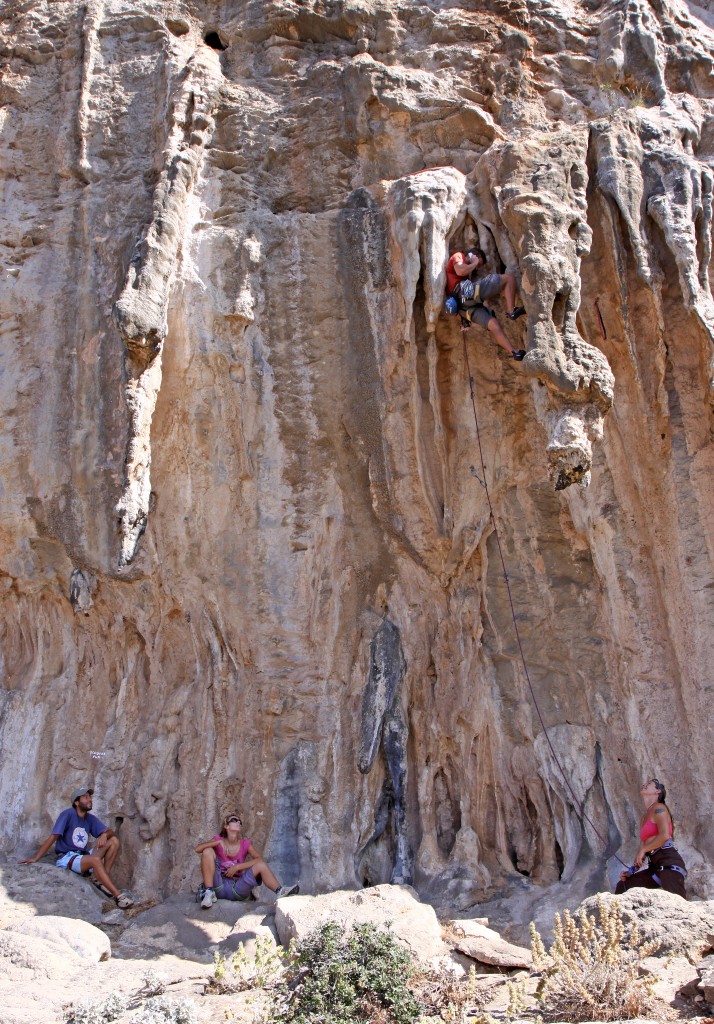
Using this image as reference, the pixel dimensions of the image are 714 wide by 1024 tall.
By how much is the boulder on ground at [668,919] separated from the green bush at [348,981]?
3.98 feet

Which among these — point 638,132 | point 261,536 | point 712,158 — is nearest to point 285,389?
point 261,536

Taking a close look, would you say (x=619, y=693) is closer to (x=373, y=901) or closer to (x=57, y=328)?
(x=373, y=901)

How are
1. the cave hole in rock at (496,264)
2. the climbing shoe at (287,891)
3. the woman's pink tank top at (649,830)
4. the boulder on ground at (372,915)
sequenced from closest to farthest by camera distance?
the boulder on ground at (372,915) < the woman's pink tank top at (649,830) < the climbing shoe at (287,891) < the cave hole in rock at (496,264)

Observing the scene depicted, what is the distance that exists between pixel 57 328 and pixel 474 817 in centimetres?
542

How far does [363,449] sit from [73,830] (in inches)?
153

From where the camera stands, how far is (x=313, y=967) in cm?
541

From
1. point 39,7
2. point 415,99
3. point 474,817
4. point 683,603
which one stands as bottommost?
point 474,817

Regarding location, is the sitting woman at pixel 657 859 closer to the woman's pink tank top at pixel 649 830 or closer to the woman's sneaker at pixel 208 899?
the woman's pink tank top at pixel 649 830

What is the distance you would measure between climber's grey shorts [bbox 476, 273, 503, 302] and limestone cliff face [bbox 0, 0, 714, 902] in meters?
0.35

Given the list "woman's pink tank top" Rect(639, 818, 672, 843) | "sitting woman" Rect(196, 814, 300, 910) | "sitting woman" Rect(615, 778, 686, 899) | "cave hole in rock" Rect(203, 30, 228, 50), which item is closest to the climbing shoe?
"sitting woman" Rect(196, 814, 300, 910)

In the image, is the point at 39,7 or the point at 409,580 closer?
the point at 409,580

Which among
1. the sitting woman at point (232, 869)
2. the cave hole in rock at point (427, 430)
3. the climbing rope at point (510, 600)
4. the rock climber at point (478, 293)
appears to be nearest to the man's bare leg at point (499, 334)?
the rock climber at point (478, 293)

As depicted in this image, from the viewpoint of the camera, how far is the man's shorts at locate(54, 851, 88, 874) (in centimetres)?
779

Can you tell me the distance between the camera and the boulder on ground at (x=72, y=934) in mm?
6465
